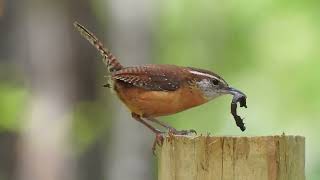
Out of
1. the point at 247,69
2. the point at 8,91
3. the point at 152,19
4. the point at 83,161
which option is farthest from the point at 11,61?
the point at 247,69

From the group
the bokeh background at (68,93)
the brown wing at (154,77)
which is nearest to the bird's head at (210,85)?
the brown wing at (154,77)

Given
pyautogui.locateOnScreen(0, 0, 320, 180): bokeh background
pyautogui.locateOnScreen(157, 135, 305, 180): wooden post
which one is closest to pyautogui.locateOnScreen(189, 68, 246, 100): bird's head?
pyautogui.locateOnScreen(157, 135, 305, 180): wooden post

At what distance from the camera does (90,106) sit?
8227mm

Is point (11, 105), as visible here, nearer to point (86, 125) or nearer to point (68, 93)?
point (68, 93)

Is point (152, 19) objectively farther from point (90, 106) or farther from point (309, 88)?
point (309, 88)

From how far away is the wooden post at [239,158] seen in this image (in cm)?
276

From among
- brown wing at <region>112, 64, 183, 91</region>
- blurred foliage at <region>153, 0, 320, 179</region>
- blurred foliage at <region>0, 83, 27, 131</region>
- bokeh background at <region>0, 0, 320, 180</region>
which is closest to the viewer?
brown wing at <region>112, 64, 183, 91</region>

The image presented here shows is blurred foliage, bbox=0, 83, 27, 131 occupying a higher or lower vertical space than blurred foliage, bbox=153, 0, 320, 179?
lower

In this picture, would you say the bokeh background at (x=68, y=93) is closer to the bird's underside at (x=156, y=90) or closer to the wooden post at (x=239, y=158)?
the bird's underside at (x=156, y=90)

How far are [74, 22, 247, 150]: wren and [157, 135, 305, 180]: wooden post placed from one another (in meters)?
1.41

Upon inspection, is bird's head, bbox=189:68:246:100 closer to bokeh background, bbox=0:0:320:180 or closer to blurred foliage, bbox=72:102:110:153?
bokeh background, bbox=0:0:320:180

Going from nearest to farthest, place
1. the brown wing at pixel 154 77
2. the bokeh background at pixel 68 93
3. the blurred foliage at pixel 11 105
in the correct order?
the brown wing at pixel 154 77
the blurred foliage at pixel 11 105
the bokeh background at pixel 68 93

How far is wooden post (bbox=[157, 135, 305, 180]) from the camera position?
2.76 meters

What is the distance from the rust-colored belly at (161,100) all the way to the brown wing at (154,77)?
0.04 meters
